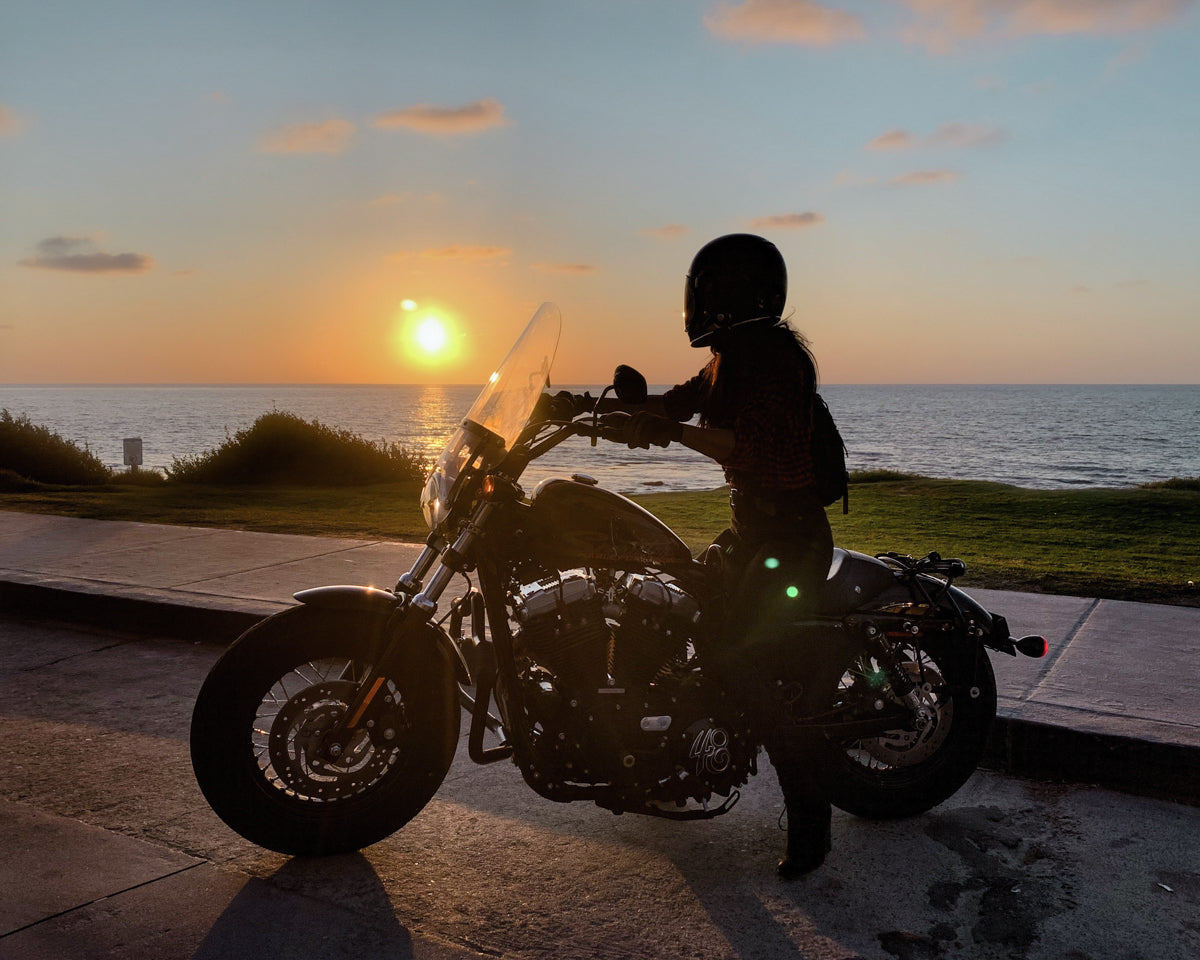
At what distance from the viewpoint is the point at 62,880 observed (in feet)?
10.6

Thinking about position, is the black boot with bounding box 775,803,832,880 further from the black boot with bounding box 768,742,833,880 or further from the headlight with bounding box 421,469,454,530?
the headlight with bounding box 421,469,454,530

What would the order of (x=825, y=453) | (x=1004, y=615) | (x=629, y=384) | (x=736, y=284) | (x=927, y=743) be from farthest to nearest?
1. (x=1004, y=615)
2. (x=927, y=743)
3. (x=736, y=284)
4. (x=825, y=453)
5. (x=629, y=384)

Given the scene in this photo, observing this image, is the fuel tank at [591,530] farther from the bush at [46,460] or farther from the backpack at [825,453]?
the bush at [46,460]

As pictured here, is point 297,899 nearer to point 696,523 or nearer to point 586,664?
point 586,664

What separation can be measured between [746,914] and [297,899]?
136 cm

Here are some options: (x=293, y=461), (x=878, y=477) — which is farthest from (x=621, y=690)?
(x=878, y=477)

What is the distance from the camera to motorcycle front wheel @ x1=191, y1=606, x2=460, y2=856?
130 inches

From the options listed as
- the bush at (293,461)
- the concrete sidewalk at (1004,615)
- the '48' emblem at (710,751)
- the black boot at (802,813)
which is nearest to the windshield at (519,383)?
the '48' emblem at (710,751)

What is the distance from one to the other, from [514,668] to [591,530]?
1.61 feet

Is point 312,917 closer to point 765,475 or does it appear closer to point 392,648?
point 392,648

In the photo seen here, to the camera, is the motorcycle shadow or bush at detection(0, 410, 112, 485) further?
bush at detection(0, 410, 112, 485)

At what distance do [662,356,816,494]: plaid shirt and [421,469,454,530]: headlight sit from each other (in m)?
0.91

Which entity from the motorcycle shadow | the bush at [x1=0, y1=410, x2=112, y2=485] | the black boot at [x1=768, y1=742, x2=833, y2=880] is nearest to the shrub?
the bush at [x1=0, y1=410, x2=112, y2=485]

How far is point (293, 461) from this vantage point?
19.5 m
